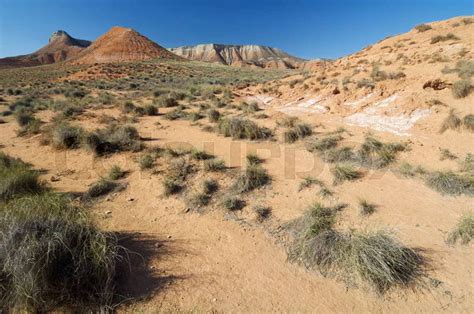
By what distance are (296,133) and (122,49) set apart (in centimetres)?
5995

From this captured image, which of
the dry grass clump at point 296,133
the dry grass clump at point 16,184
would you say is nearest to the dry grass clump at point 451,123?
the dry grass clump at point 296,133

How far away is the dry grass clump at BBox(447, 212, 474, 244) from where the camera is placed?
376 centimetres

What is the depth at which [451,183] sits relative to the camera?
515 cm

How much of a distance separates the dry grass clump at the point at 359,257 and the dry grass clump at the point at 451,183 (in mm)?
2385

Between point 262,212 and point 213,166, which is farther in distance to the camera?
point 213,166

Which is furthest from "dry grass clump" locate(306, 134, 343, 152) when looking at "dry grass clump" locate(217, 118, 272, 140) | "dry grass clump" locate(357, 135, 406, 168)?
"dry grass clump" locate(217, 118, 272, 140)

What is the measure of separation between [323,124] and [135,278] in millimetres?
8194

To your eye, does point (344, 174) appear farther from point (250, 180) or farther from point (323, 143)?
point (250, 180)

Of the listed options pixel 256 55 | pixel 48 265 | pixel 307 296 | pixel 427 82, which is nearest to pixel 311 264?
pixel 307 296

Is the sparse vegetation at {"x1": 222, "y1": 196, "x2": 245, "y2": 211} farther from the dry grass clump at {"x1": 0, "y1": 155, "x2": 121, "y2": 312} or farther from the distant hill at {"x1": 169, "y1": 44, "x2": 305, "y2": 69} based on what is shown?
the distant hill at {"x1": 169, "y1": 44, "x2": 305, "y2": 69}

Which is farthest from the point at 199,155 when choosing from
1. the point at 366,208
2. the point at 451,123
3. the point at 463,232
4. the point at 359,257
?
the point at 451,123

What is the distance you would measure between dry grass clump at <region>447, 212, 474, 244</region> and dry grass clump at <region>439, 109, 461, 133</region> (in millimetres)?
4815

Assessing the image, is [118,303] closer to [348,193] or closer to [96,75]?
[348,193]

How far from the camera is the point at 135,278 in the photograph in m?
3.23
